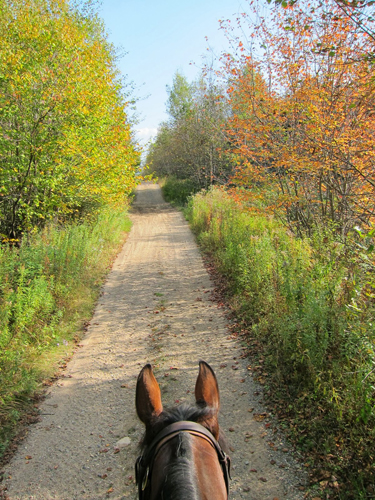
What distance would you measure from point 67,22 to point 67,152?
3.99 m

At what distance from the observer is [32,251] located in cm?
755

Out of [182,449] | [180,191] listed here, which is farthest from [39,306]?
[180,191]

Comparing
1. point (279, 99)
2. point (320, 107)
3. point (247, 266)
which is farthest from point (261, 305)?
point (279, 99)

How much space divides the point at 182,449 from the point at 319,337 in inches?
130

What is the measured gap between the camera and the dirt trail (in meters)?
3.32

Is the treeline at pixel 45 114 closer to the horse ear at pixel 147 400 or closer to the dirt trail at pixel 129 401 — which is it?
the dirt trail at pixel 129 401

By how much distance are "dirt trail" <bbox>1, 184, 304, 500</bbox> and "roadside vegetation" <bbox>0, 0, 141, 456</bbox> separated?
2.08 ft

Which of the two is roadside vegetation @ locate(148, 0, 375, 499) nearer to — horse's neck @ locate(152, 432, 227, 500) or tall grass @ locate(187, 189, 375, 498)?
tall grass @ locate(187, 189, 375, 498)

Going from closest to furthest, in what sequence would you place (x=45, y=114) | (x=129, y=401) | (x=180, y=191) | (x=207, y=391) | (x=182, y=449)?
(x=182, y=449) → (x=207, y=391) → (x=129, y=401) → (x=45, y=114) → (x=180, y=191)

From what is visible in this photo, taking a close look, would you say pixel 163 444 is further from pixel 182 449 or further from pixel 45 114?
pixel 45 114

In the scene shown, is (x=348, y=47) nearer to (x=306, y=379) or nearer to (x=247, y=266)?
(x=247, y=266)

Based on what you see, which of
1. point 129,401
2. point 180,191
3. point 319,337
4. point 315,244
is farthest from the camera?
point 180,191

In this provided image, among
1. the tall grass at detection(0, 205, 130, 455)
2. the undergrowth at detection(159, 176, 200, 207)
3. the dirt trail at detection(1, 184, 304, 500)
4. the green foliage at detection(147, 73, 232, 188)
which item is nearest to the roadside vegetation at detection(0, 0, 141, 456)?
the tall grass at detection(0, 205, 130, 455)

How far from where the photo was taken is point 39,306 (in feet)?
19.9
